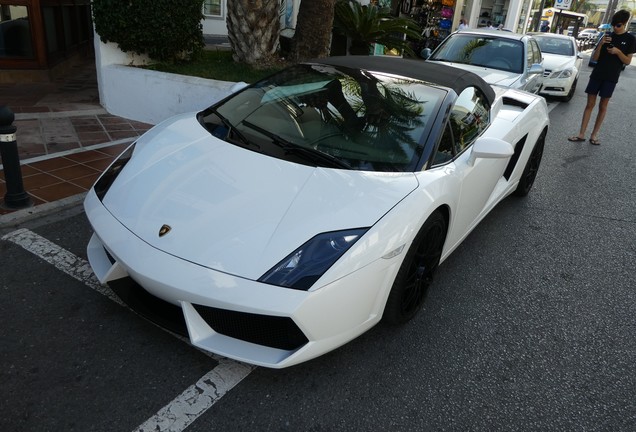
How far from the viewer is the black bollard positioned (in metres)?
3.36

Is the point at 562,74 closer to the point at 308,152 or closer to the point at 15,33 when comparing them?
the point at 308,152

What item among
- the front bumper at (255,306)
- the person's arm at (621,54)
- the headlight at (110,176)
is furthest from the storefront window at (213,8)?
the front bumper at (255,306)

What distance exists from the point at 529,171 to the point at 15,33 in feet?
25.7

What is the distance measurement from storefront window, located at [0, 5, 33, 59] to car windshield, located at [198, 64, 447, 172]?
635 cm

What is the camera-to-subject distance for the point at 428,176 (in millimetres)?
2586

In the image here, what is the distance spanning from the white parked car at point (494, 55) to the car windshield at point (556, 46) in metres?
4.10

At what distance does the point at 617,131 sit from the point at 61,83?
949 cm

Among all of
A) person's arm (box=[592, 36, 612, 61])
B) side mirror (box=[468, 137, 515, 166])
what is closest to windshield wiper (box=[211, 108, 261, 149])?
side mirror (box=[468, 137, 515, 166])

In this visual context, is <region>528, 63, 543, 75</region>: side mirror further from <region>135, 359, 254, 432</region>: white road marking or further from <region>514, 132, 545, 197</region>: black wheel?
<region>135, 359, 254, 432</region>: white road marking

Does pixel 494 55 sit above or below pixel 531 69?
above

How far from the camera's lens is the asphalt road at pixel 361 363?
2057 millimetres

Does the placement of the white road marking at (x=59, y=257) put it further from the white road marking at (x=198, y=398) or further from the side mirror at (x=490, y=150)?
the side mirror at (x=490, y=150)

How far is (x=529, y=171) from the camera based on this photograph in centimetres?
469

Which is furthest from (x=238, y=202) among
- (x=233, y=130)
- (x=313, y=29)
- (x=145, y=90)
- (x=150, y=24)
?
(x=313, y=29)
